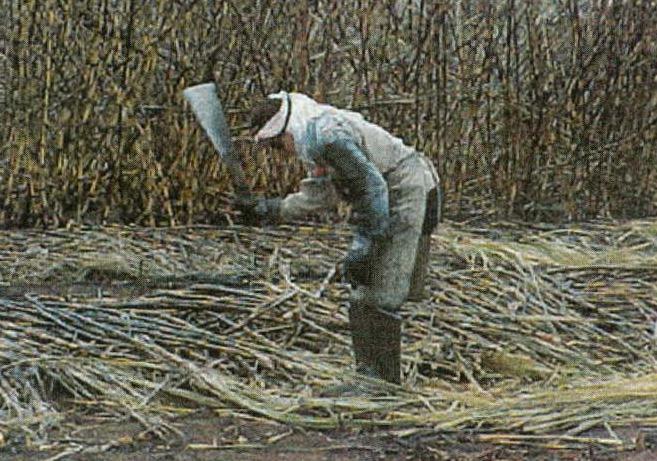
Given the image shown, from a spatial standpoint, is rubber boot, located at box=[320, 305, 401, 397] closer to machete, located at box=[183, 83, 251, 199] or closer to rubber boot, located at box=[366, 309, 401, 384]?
rubber boot, located at box=[366, 309, 401, 384]

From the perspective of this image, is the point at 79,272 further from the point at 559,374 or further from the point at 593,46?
the point at 593,46

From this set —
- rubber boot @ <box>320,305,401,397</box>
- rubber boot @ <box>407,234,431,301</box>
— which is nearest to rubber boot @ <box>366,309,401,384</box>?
rubber boot @ <box>320,305,401,397</box>

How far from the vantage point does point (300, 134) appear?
14.8ft

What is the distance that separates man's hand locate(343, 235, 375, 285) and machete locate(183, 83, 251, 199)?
0.47m

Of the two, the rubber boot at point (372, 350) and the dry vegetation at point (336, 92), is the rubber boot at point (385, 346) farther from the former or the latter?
the dry vegetation at point (336, 92)

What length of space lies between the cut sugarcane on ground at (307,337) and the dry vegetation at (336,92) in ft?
1.37

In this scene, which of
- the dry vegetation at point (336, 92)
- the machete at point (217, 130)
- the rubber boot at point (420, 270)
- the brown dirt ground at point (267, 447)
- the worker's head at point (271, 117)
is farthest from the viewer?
the dry vegetation at point (336, 92)

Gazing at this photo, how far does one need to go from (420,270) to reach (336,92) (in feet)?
8.20

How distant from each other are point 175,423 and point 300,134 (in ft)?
3.51

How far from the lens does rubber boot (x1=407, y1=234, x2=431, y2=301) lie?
16.4 feet

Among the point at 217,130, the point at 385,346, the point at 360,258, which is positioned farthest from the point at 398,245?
the point at 217,130

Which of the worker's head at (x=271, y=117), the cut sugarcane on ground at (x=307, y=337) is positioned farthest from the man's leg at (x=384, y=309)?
the worker's head at (x=271, y=117)

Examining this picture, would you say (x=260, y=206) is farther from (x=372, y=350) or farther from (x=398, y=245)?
(x=372, y=350)

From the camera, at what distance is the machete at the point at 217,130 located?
15.9 feet
